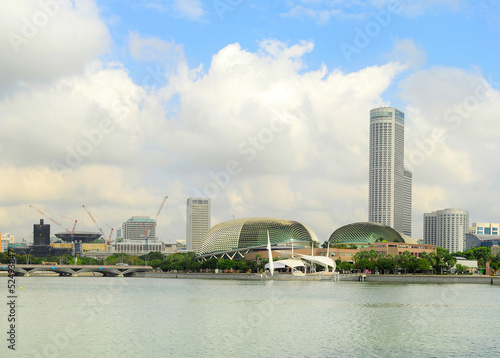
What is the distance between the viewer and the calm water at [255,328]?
44875 mm

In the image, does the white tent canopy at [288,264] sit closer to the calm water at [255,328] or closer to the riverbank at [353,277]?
the riverbank at [353,277]

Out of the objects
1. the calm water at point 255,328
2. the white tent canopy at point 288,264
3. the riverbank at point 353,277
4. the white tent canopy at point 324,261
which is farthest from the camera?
the white tent canopy at point 288,264

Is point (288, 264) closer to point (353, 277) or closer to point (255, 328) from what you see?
point (353, 277)

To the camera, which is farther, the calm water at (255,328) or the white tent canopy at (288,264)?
the white tent canopy at (288,264)

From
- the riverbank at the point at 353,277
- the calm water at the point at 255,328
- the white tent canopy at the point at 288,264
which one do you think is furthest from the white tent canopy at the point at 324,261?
the calm water at the point at 255,328

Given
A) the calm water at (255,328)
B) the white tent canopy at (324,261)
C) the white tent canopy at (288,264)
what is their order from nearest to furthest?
the calm water at (255,328) → the white tent canopy at (324,261) → the white tent canopy at (288,264)

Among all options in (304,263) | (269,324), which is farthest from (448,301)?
(304,263)

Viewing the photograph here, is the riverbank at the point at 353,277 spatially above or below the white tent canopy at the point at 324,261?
below

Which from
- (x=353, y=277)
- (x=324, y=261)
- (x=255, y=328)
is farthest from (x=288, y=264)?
(x=255, y=328)

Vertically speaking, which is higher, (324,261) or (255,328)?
(255,328)

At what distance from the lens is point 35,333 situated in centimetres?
5222

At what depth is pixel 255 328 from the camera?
182 ft

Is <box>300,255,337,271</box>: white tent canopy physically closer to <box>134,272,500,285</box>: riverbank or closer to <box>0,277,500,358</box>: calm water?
<box>134,272,500,285</box>: riverbank

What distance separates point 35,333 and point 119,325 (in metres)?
7.88
